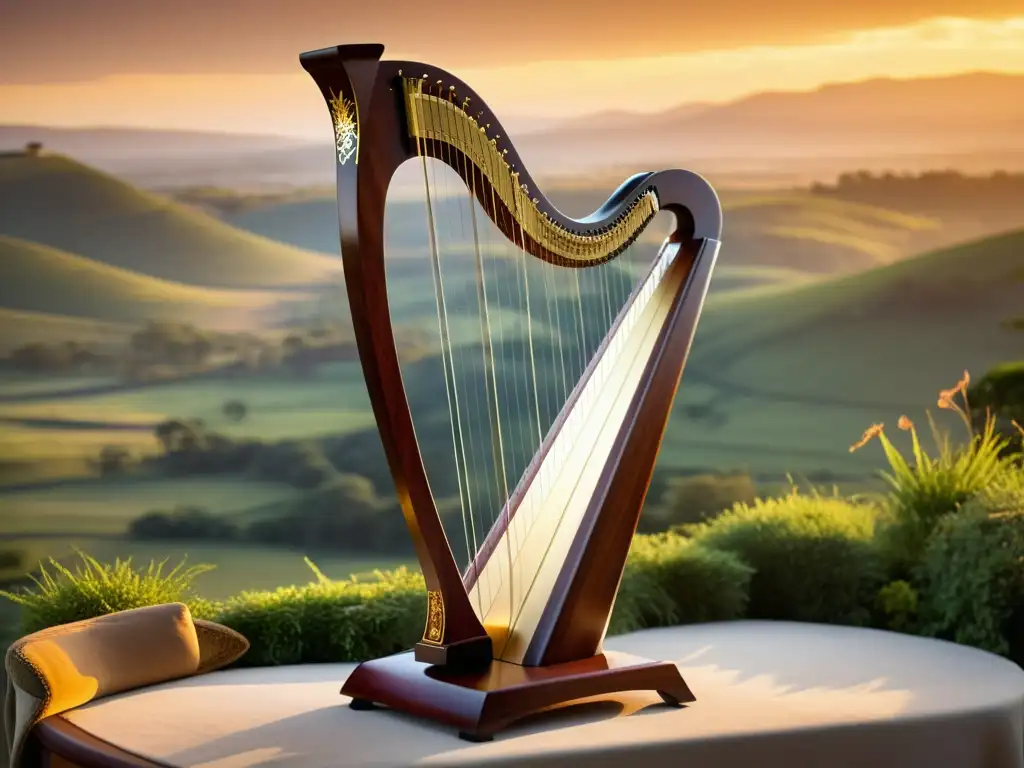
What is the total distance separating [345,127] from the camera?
262 cm

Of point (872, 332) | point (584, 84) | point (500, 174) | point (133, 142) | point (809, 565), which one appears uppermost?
point (584, 84)

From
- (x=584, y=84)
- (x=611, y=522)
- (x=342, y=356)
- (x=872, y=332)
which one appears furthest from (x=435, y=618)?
(x=872, y=332)

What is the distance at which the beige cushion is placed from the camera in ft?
10.4

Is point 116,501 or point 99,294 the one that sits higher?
point 99,294

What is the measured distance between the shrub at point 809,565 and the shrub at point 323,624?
4.03ft

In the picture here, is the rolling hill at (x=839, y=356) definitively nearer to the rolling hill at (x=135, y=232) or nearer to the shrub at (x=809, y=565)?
the shrub at (x=809, y=565)

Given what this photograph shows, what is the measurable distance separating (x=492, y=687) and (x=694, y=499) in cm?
314

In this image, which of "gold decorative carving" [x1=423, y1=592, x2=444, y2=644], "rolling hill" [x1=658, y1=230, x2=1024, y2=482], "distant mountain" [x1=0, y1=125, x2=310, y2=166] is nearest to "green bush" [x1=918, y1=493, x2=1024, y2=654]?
"rolling hill" [x1=658, y1=230, x2=1024, y2=482]

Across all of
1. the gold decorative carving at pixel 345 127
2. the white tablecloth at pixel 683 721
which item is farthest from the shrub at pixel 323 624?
the gold decorative carving at pixel 345 127

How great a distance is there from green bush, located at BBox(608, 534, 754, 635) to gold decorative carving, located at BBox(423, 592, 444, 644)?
1547 millimetres

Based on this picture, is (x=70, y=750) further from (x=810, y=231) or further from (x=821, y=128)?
(x=821, y=128)

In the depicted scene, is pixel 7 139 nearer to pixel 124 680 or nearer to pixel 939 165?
pixel 124 680

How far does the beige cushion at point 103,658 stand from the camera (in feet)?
10.4

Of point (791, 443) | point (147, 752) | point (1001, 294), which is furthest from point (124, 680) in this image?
point (1001, 294)
